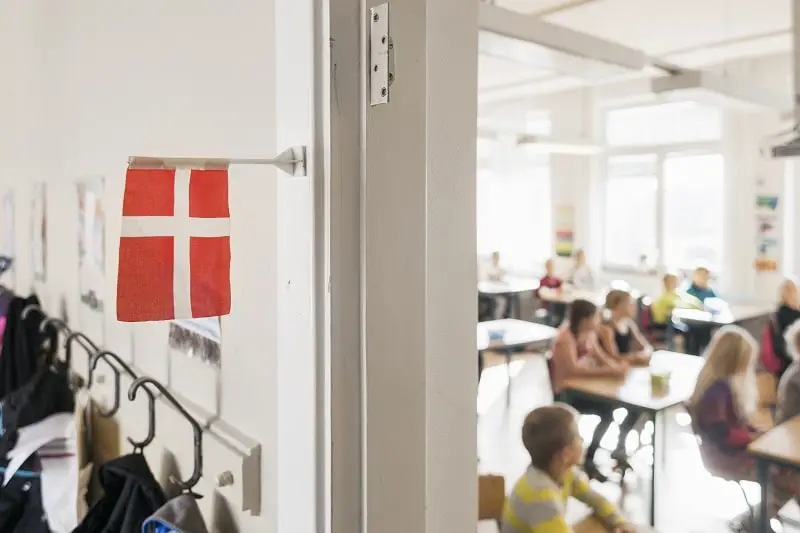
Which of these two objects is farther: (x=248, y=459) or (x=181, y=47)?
(x=181, y=47)

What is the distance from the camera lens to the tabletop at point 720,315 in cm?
554

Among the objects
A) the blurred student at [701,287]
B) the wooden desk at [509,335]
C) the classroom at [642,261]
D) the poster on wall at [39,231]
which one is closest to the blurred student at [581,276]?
the classroom at [642,261]

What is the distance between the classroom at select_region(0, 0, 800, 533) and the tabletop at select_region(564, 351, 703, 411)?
21 millimetres

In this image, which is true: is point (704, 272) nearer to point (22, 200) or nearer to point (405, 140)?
point (22, 200)

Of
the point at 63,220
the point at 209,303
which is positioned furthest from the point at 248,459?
the point at 63,220

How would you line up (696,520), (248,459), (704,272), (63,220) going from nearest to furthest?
(248,459) → (63,220) → (696,520) → (704,272)

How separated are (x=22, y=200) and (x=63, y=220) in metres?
0.78

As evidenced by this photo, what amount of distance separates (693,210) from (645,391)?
14.2 feet

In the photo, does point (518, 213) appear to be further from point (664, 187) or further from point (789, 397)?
point (789, 397)

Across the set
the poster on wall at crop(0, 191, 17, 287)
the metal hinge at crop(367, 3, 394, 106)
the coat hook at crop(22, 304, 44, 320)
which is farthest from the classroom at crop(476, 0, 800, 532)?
the poster on wall at crop(0, 191, 17, 287)

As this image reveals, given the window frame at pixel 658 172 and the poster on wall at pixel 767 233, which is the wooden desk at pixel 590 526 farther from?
the window frame at pixel 658 172

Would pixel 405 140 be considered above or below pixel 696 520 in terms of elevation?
above

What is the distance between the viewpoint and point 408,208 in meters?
0.89

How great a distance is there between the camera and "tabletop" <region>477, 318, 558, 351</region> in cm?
496
